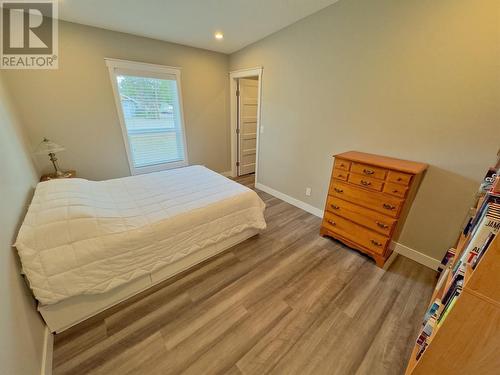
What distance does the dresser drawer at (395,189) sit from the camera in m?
1.70

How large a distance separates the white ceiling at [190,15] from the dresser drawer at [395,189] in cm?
206

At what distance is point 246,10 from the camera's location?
2164mm

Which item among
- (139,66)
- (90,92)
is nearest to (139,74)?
(139,66)

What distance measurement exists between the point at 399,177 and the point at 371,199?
0.32m

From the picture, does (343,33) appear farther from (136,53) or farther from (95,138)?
(95,138)

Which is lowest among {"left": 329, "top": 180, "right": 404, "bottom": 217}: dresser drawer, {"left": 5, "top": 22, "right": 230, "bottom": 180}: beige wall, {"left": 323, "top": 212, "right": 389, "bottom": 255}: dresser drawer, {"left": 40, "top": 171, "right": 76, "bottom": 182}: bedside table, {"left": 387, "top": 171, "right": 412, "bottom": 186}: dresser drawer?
{"left": 323, "top": 212, "right": 389, "bottom": 255}: dresser drawer

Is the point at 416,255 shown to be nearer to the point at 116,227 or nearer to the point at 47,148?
the point at 116,227

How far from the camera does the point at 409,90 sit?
183cm

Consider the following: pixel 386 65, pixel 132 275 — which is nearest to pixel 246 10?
pixel 386 65

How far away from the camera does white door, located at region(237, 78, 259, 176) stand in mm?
3889

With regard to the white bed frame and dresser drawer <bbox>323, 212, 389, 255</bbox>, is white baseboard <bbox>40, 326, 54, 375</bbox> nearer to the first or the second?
the white bed frame

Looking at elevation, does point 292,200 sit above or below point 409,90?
below

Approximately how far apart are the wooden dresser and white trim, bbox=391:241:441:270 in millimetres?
214

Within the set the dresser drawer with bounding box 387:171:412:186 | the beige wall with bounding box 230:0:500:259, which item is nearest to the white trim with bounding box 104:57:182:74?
the beige wall with bounding box 230:0:500:259
